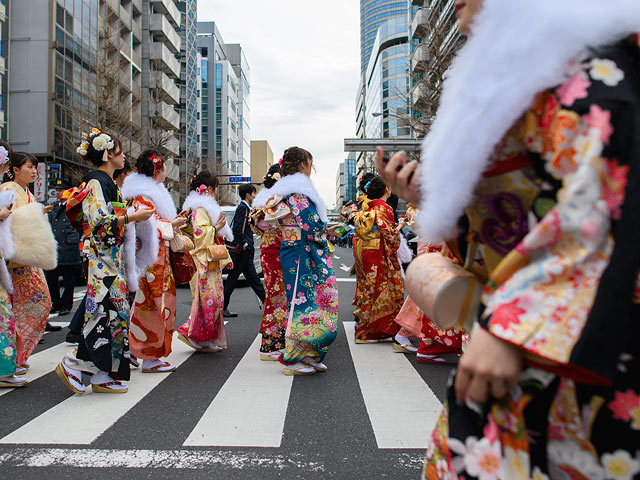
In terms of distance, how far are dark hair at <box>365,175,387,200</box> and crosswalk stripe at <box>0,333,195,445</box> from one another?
2878mm

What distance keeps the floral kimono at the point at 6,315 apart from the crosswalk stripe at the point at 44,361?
20cm

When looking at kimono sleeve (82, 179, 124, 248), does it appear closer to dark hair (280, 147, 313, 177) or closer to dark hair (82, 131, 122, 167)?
dark hair (82, 131, 122, 167)

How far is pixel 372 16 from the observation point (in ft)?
412

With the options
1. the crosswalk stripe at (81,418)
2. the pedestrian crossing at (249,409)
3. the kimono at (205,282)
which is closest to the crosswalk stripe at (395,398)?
the pedestrian crossing at (249,409)

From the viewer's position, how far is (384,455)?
2627mm

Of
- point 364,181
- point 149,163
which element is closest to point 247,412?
point 149,163

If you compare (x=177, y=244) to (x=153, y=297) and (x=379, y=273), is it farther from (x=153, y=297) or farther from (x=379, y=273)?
(x=379, y=273)

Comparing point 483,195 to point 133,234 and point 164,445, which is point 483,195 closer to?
point 164,445

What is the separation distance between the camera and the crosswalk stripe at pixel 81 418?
288 centimetres

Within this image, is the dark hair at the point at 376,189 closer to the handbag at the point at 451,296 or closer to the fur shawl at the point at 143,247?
the fur shawl at the point at 143,247

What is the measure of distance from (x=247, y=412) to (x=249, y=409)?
0.20ft

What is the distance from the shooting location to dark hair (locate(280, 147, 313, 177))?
4.55m

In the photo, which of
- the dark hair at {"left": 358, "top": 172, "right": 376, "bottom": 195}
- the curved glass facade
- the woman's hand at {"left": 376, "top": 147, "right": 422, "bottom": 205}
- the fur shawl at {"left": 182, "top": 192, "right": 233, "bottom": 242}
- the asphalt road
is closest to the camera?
the woman's hand at {"left": 376, "top": 147, "right": 422, "bottom": 205}

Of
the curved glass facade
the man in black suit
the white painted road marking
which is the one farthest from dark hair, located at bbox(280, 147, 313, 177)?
the curved glass facade
